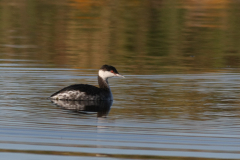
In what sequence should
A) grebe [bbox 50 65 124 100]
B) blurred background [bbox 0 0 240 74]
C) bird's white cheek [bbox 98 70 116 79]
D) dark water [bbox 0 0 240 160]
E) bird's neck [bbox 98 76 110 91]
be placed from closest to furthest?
dark water [bbox 0 0 240 160] → grebe [bbox 50 65 124 100] → bird's neck [bbox 98 76 110 91] → bird's white cheek [bbox 98 70 116 79] → blurred background [bbox 0 0 240 74]

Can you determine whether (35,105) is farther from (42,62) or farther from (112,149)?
(42,62)

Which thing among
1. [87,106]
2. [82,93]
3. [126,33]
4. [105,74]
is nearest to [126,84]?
[105,74]

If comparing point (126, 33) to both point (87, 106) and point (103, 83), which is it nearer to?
point (103, 83)

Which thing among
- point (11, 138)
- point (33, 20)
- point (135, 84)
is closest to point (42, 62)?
point (135, 84)

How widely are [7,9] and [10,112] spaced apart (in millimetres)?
28379

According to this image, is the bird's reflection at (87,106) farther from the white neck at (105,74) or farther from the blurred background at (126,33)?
the blurred background at (126,33)

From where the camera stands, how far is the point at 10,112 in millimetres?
12141

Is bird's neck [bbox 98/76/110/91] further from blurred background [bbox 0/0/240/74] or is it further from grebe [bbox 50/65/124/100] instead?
blurred background [bbox 0/0/240/74]

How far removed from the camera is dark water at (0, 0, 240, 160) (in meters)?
9.59

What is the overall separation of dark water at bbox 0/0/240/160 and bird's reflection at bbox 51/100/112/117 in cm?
3

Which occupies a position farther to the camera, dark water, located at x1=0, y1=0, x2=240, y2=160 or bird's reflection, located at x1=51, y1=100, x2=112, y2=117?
bird's reflection, located at x1=51, y1=100, x2=112, y2=117

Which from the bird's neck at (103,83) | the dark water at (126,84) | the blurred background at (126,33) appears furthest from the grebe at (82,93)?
the blurred background at (126,33)

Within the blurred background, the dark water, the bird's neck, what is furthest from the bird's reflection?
the blurred background

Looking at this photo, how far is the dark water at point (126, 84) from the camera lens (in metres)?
9.59
